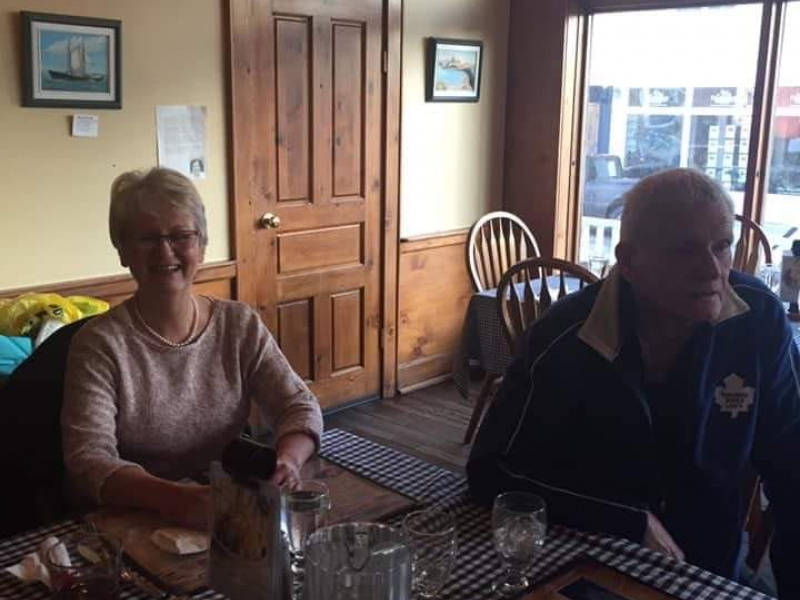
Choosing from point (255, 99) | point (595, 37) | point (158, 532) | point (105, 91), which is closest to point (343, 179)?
point (255, 99)

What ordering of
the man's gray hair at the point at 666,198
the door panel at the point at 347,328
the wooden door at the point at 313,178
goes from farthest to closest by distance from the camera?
1. the door panel at the point at 347,328
2. the wooden door at the point at 313,178
3. the man's gray hair at the point at 666,198

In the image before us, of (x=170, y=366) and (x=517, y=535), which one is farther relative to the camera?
(x=170, y=366)

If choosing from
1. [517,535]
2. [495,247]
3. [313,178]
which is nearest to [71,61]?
[313,178]

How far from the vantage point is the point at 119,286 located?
10.8ft

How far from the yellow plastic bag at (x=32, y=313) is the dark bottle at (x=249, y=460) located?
167 centimetres

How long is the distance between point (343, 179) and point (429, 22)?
3.02 feet

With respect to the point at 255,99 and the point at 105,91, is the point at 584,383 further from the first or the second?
the point at 255,99

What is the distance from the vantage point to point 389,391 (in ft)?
14.9

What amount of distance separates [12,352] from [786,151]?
11.3ft

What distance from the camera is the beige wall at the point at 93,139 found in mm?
2959

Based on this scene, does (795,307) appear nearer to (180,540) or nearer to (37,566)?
(180,540)

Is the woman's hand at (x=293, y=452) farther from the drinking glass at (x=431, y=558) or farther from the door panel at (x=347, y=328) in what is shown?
the door panel at (x=347, y=328)

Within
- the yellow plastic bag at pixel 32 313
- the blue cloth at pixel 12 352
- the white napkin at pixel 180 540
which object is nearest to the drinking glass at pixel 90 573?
the white napkin at pixel 180 540

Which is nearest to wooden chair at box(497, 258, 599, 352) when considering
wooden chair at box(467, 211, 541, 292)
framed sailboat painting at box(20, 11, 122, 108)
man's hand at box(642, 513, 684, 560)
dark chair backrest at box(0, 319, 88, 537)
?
wooden chair at box(467, 211, 541, 292)
